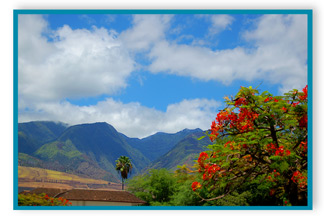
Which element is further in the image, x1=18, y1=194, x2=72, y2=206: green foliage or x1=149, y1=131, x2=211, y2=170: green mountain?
x1=149, y1=131, x2=211, y2=170: green mountain

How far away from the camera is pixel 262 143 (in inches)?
258

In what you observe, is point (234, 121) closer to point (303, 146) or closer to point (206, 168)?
point (206, 168)

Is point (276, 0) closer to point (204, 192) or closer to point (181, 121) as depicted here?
point (181, 121)

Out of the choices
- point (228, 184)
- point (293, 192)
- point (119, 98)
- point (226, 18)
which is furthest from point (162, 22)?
point (293, 192)

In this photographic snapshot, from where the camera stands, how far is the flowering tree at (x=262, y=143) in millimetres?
6410

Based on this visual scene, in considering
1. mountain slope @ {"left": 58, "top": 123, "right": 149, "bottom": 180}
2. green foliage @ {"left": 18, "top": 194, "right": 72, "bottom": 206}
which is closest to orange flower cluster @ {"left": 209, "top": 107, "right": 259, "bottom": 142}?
green foliage @ {"left": 18, "top": 194, "right": 72, "bottom": 206}

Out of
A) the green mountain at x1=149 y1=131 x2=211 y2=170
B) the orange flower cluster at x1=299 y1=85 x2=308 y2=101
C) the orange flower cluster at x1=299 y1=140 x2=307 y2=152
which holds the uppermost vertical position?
the orange flower cluster at x1=299 y1=85 x2=308 y2=101

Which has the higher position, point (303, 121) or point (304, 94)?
point (304, 94)

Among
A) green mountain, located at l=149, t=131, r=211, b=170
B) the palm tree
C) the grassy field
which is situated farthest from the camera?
green mountain, located at l=149, t=131, r=211, b=170

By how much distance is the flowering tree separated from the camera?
641cm

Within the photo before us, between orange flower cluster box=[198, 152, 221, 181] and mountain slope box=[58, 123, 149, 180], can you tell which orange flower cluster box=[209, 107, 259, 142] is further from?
mountain slope box=[58, 123, 149, 180]

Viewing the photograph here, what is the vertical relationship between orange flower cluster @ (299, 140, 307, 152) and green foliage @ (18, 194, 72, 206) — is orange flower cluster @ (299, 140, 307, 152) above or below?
above

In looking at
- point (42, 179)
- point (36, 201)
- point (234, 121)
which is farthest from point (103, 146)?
point (234, 121)

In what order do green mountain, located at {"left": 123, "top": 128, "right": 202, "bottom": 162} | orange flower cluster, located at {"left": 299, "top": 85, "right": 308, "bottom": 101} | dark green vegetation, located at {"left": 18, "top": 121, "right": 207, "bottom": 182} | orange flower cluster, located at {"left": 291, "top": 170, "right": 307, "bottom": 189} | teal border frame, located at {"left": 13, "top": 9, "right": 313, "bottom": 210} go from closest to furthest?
teal border frame, located at {"left": 13, "top": 9, "right": 313, "bottom": 210} → orange flower cluster, located at {"left": 291, "top": 170, "right": 307, "bottom": 189} → orange flower cluster, located at {"left": 299, "top": 85, "right": 308, "bottom": 101} → dark green vegetation, located at {"left": 18, "top": 121, "right": 207, "bottom": 182} → green mountain, located at {"left": 123, "top": 128, "right": 202, "bottom": 162}
